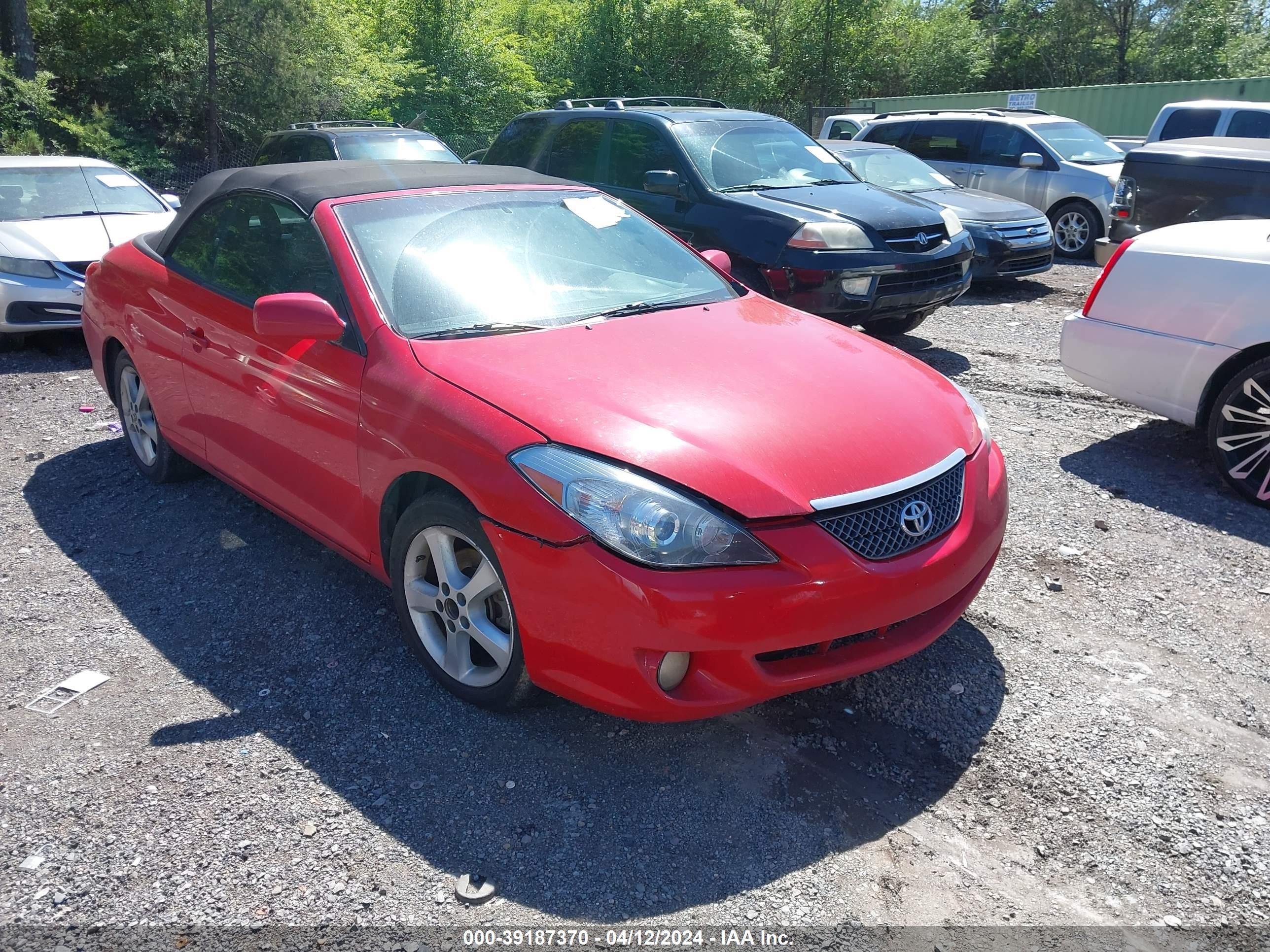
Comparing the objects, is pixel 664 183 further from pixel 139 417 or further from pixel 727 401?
pixel 727 401

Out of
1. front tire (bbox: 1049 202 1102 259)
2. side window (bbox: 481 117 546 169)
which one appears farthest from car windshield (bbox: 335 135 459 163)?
front tire (bbox: 1049 202 1102 259)

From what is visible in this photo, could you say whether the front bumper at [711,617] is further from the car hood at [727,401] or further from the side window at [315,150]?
the side window at [315,150]

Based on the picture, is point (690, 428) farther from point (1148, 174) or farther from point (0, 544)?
point (1148, 174)

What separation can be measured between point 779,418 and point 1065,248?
10762 millimetres

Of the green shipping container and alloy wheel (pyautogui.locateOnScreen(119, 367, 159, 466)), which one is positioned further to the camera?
the green shipping container

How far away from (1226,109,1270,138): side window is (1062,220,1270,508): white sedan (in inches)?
303

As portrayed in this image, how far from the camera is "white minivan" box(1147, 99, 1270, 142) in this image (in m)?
11.5

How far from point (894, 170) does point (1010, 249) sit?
1.75 meters

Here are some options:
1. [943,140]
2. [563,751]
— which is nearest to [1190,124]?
[943,140]

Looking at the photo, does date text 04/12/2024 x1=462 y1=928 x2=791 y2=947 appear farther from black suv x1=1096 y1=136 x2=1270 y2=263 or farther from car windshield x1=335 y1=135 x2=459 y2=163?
car windshield x1=335 y1=135 x2=459 y2=163

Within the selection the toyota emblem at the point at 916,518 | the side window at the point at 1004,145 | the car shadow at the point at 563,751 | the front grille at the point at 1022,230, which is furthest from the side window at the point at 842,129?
the toyota emblem at the point at 916,518

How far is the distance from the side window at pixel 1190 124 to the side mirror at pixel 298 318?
11.5 m

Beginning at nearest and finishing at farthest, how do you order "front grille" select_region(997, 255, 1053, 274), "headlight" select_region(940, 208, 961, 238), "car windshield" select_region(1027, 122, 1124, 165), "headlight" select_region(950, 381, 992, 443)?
"headlight" select_region(950, 381, 992, 443)
"headlight" select_region(940, 208, 961, 238)
"front grille" select_region(997, 255, 1053, 274)
"car windshield" select_region(1027, 122, 1124, 165)

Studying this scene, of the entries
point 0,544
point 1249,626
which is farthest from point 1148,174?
point 0,544
